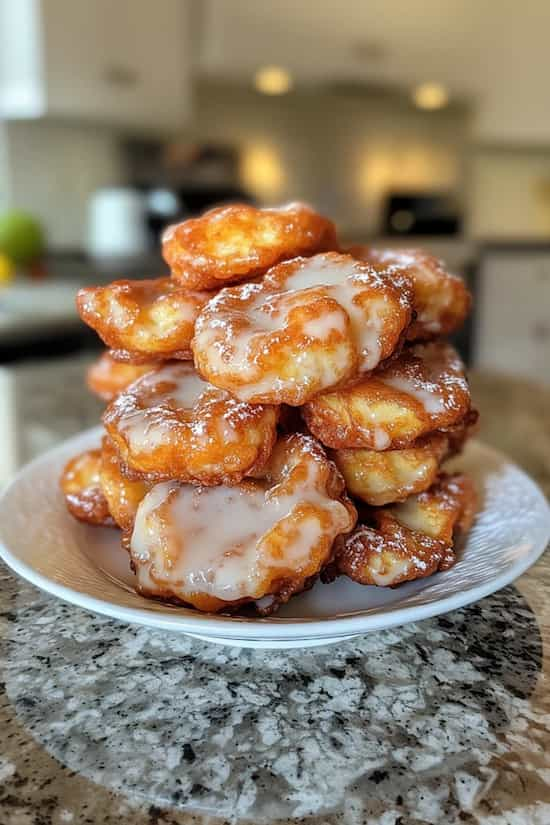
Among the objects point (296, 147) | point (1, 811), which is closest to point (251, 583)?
point (1, 811)

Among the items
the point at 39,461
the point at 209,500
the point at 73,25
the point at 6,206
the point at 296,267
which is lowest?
the point at 6,206

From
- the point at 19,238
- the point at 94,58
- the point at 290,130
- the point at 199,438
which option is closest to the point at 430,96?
the point at 290,130

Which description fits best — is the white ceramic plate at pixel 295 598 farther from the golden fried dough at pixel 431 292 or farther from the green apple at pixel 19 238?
the green apple at pixel 19 238

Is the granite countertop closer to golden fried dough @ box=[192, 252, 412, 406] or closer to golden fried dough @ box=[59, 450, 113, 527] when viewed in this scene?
golden fried dough @ box=[59, 450, 113, 527]

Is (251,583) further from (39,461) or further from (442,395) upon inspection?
(39,461)

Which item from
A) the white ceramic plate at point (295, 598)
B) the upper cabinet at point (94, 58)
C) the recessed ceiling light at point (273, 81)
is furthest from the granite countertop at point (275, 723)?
the recessed ceiling light at point (273, 81)

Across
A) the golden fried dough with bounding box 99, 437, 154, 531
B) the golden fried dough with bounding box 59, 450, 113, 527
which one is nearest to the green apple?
the golden fried dough with bounding box 59, 450, 113, 527

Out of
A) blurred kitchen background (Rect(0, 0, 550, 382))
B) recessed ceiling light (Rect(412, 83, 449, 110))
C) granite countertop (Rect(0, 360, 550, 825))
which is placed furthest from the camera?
recessed ceiling light (Rect(412, 83, 449, 110))
